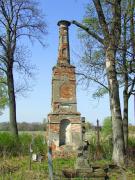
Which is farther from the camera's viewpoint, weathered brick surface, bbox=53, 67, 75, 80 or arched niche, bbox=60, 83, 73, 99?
weathered brick surface, bbox=53, 67, 75, 80

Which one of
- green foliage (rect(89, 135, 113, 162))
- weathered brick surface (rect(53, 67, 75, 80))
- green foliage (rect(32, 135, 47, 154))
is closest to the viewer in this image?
green foliage (rect(89, 135, 113, 162))

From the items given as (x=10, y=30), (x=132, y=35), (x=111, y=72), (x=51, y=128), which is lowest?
(x=51, y=128)

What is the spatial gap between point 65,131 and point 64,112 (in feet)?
3.54

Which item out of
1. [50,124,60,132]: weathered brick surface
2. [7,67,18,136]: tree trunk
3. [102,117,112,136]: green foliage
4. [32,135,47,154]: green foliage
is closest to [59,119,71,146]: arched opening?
[50,124,60,132]: weathered brick surface

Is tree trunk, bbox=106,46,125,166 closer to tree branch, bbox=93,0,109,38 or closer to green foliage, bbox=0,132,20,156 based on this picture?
tree branch, bbox=93,0,109,38

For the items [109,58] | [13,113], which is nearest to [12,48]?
[13,113]

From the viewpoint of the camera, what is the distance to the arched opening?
66.1ft

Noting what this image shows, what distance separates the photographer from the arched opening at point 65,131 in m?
20.1

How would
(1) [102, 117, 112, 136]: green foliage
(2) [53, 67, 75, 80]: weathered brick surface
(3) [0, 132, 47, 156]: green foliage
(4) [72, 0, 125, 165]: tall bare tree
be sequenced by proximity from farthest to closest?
1. (1) [102, 117, 112, 136]: green foliage
2. (2) [53, 67, 75, 80]: weathered brick surface
3. (3) [0, 132, 47, 156]: green foliage
4. (4) [72, 0, 125, 165]: tall bare tree

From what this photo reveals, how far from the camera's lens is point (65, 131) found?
20297mm

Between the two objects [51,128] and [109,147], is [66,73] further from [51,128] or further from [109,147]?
[109,147]

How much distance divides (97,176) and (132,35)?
29.1 feet

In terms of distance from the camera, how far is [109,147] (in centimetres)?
1928

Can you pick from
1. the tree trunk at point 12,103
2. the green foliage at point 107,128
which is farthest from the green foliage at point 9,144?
the green foliage at point 107,128
